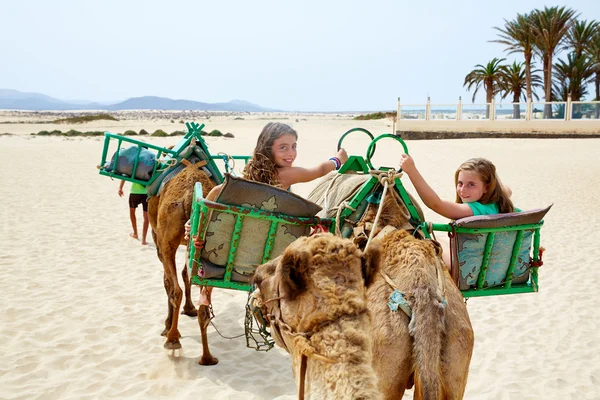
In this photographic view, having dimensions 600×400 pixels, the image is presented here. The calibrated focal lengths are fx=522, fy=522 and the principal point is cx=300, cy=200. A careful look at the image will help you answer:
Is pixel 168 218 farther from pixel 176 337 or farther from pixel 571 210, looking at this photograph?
pixel 571 210

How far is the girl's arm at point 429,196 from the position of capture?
316cm

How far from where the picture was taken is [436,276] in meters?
2.57

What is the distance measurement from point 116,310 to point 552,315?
18.6ft

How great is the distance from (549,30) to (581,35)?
20.8 ft

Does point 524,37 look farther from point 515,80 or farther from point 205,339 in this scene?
point 205,339

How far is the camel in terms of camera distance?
232 centimetres

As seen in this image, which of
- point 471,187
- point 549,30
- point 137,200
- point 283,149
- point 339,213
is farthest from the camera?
point 549,30

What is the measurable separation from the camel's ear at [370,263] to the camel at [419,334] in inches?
20.3

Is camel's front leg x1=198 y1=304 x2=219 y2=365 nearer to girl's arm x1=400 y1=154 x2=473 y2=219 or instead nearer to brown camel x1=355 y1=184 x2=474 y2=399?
girl's arm x1=400 y1=154 x2=473 y2=219

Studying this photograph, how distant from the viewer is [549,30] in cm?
3772

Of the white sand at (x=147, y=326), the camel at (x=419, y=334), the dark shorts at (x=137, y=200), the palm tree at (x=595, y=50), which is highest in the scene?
the palm tree at (x=595, y=50)

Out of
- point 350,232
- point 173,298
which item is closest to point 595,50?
point 173,298

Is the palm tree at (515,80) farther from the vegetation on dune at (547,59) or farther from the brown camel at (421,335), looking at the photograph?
the brown camel at (421,335)

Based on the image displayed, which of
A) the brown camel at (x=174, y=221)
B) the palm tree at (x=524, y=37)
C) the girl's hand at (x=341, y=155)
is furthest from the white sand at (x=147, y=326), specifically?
→ the palm tree at (x=524, y=37)
